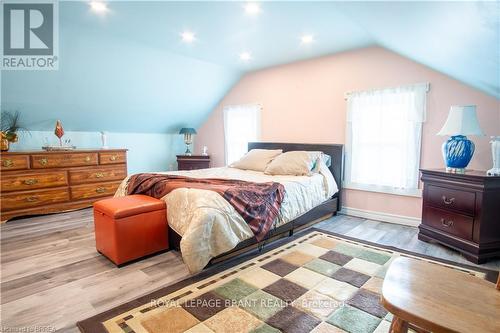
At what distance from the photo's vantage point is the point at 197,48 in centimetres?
372

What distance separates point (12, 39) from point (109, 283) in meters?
2.82

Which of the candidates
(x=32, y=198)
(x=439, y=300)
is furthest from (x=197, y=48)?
(x=439, y=300)

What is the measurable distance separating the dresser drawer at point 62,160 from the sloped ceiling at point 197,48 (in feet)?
2.04

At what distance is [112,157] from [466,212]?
4.79 m

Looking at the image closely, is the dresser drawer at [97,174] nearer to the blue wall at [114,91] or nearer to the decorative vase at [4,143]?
the blue wall at [114,91]

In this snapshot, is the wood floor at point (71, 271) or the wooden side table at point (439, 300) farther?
the wood floor at point (71, 271)

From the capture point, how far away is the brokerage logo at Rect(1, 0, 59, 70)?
2629 millimetres

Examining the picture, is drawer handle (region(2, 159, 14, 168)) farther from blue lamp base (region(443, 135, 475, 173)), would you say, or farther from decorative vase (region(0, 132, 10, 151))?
blue lamp base (region(443, 135, 475, 173))

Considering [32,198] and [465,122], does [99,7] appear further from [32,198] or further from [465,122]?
[465,122]

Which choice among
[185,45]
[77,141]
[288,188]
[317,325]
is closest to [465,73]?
[288,188]

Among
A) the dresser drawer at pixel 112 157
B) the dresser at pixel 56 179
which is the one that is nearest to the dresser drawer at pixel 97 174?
the dresser at pixel 56 179

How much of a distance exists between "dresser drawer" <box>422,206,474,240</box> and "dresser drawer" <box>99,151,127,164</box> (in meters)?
4.49

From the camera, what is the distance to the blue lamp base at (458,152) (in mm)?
2543

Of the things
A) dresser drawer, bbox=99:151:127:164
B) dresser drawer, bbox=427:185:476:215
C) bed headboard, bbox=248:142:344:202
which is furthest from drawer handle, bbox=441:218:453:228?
dresser drawer, bbox=99:151:127:164
